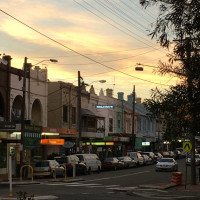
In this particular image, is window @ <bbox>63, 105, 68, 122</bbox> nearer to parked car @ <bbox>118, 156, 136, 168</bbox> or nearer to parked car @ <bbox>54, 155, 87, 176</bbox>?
parked car @ <bbox>118, 156, 136, 168</bbox>

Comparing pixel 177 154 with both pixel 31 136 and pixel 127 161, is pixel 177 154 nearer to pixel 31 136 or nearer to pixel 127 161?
pixel 127 161

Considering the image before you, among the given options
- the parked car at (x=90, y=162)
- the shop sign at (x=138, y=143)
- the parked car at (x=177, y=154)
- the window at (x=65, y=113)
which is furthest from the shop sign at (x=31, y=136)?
the parked car at (x=177, y=154)

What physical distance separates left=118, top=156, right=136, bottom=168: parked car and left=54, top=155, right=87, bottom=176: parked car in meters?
12.2

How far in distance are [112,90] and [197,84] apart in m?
59.0

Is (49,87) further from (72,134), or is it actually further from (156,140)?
(156,140)

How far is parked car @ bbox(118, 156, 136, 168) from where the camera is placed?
53594mm

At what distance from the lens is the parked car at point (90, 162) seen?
140 feet

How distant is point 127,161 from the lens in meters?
54.5

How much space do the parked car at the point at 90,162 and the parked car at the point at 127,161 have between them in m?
8.42

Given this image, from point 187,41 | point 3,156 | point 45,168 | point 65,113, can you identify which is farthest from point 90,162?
point 187,41

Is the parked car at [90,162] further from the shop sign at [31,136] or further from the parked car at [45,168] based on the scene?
the parked car at [45,168]

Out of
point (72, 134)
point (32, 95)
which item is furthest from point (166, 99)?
point (72, 134)

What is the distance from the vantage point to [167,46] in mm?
12219

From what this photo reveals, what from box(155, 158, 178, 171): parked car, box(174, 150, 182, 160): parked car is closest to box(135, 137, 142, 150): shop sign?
box(174, 150, 182, 160): parked car
